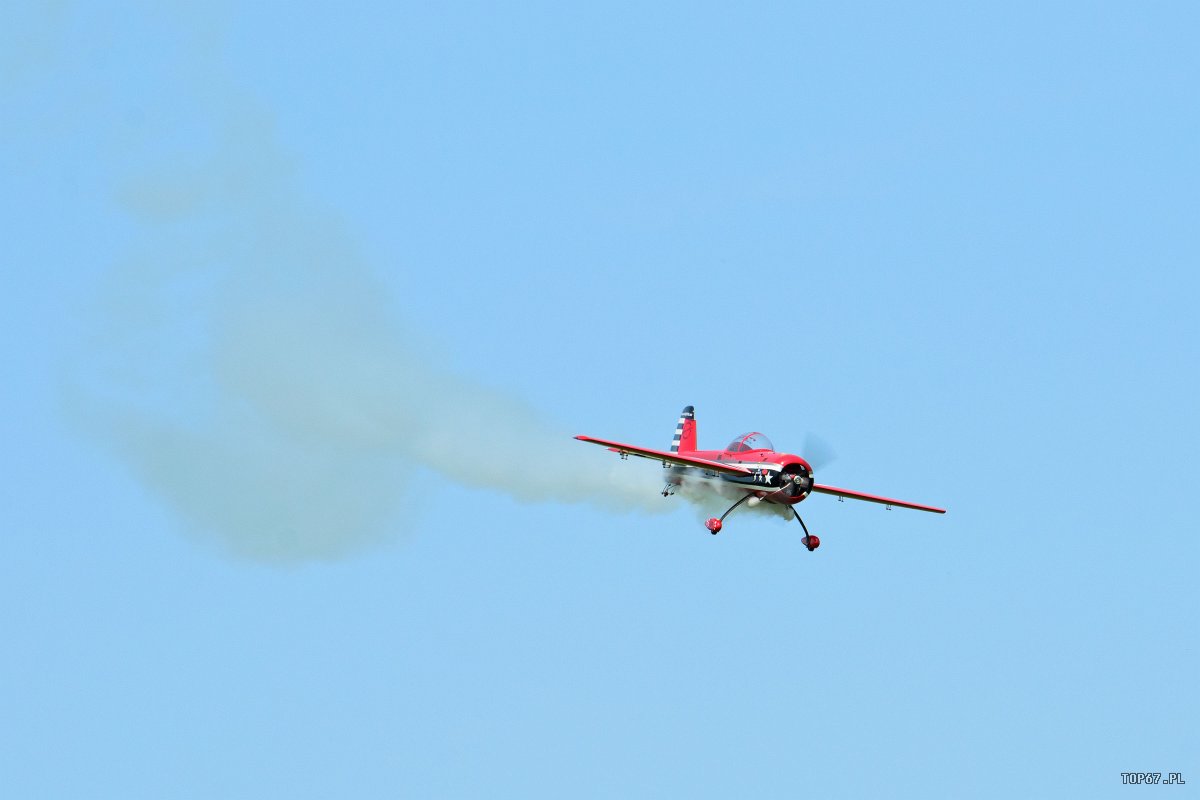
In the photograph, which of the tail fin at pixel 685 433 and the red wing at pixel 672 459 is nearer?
the red wing at pixel 672 459

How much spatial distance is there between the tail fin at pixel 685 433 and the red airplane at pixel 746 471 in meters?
7.40

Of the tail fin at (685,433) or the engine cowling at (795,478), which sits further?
the tail fin at (685,433)

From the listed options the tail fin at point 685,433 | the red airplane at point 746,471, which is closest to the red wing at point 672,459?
the red airplane at point 746,471

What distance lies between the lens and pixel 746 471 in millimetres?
87750

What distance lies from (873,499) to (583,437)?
15.0 m

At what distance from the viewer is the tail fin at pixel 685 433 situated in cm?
9998

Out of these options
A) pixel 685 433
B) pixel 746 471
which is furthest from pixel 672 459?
pixel 685 433

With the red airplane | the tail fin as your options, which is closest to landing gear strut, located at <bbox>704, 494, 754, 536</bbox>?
the red airplane

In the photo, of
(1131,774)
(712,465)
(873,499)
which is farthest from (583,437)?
(1131,774)

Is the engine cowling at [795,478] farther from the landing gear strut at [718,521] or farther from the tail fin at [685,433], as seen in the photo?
the tail fin at [685,433]

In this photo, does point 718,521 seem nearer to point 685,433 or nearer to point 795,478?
point 795,478

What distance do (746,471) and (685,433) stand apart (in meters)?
12.6

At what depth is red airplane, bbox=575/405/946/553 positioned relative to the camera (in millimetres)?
86562

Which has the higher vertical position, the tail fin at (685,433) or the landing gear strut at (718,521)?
the tail fin at (685,433)
